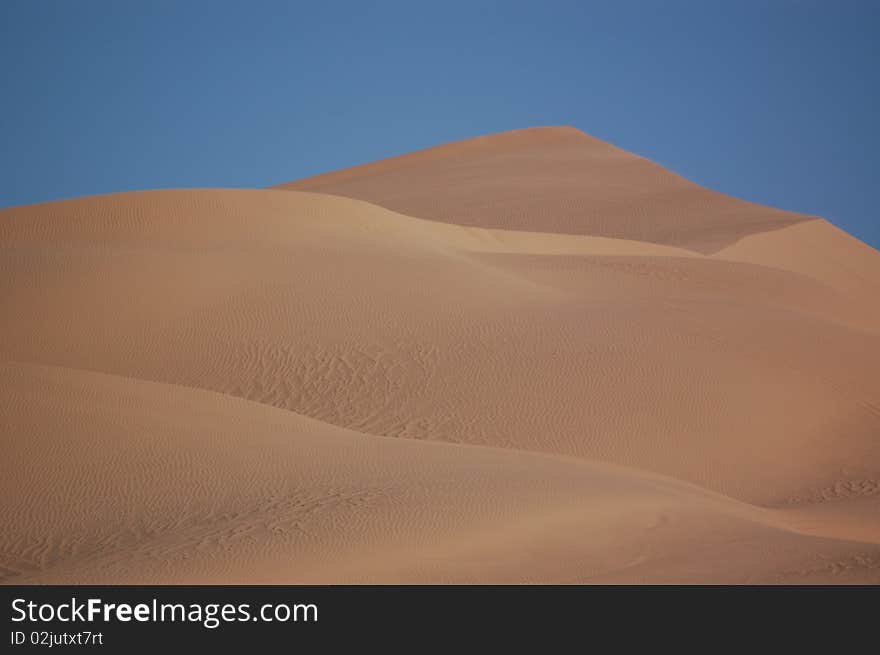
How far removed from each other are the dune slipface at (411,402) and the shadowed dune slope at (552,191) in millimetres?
3652

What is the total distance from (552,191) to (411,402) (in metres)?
27.8

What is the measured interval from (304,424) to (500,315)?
7.88 m

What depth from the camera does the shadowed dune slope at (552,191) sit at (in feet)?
136

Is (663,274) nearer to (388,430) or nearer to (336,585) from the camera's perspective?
(388,430)

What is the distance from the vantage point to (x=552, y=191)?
1838 inches

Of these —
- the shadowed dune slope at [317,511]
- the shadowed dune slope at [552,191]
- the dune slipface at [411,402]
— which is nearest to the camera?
the shadowed dune slope at [317,511]

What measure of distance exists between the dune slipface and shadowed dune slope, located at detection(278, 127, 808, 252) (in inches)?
144
